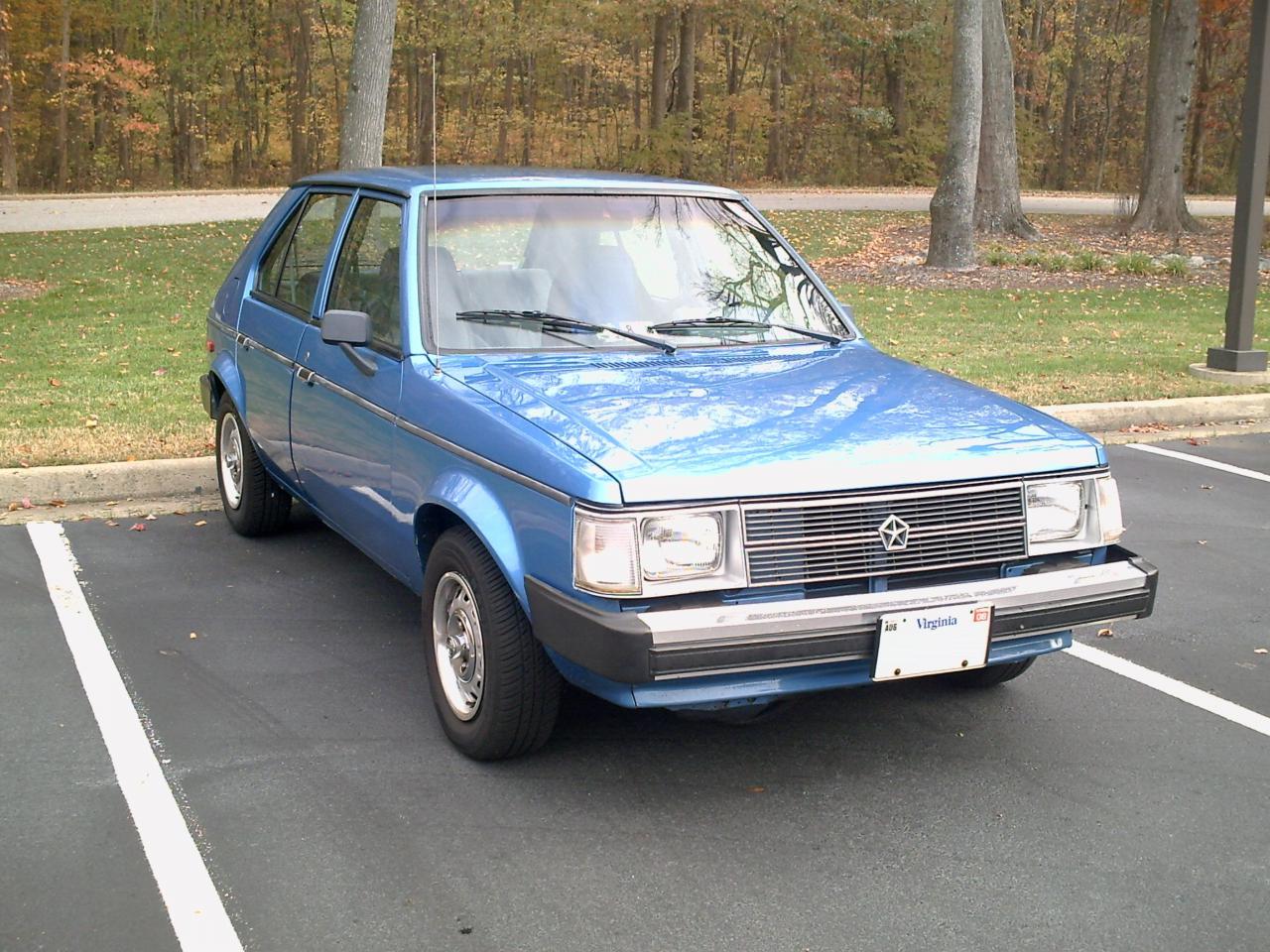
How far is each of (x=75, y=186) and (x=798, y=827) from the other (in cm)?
4166

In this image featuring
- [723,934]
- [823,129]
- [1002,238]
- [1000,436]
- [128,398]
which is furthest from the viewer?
[823,129]

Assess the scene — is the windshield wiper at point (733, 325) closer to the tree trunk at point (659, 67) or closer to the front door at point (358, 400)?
the front door at point (358, 400)

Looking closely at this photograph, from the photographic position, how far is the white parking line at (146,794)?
3.21 m

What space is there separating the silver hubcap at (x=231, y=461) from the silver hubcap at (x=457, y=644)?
8.14 feet

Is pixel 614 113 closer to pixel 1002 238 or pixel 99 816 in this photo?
pixel 1002 238

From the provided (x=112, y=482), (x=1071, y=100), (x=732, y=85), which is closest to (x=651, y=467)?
(x=112, y=482)

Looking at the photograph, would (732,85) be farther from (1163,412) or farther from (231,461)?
(231,461)

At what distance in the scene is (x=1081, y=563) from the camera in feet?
13.3

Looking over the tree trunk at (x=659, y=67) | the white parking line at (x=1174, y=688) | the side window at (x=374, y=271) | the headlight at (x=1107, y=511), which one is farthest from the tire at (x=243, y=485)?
A: the tree trunk at (x=659, y=67)

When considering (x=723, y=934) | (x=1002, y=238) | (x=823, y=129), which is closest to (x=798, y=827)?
(x=723, y=934)

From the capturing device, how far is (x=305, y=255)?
573cm

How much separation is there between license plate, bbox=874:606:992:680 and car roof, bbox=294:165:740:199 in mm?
2211

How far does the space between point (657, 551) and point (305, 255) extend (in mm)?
2827

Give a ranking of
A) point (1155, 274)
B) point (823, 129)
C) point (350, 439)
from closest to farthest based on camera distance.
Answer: point (350, 439) < point (1155, 274) < point (823, 129)
